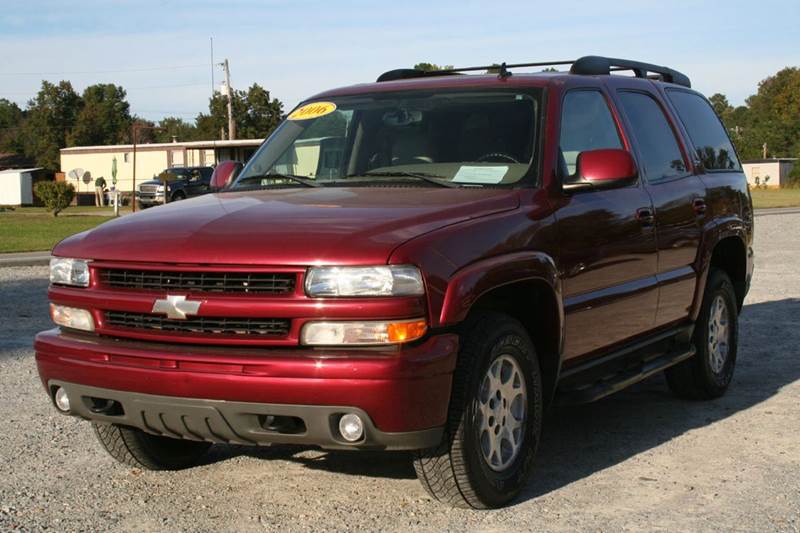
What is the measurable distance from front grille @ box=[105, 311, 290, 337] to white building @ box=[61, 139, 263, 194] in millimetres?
58585

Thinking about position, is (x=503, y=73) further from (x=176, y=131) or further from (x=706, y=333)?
(x=176, y=131)

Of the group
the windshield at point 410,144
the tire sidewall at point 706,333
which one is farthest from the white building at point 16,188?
the windshield at point 410,144

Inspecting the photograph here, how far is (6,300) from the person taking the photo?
12.6 m

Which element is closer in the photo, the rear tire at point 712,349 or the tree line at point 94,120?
the rear tire at point 712,349

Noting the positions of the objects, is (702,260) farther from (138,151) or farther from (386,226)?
(138,151)

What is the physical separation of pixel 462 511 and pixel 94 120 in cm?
10111

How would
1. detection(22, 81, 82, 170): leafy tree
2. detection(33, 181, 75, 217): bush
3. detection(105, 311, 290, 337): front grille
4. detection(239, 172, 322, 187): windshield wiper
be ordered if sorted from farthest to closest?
1. detection(22, 81, 82, 170): leafy tree
2. detection(33, 181, 75, 217): bush
3. detection(239, 172, 322, 187): windshield wiper
4. detection(105, 311, 290, 337): front grille

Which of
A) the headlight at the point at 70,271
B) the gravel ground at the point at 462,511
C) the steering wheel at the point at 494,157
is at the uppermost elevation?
the steering wheel at the point at 494,157

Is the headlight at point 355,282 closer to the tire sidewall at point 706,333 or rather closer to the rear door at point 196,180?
the tire sidewall at point 706,333

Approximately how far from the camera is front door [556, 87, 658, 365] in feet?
17.5

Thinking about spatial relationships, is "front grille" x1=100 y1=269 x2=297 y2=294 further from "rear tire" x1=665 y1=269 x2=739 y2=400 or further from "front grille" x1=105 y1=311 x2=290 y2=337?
"rear tire" x1=665 y1=269 x2=739 y2=400

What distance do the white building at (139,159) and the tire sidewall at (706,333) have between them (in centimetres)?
5631

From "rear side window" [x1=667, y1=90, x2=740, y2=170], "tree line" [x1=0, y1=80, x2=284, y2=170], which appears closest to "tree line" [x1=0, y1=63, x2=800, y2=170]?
"tree line" [x1=0, y1=80, x2=284, y2=170]

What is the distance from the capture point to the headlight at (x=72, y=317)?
184 inches
